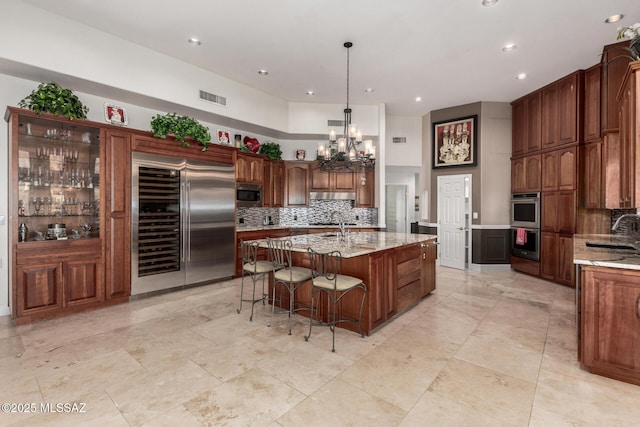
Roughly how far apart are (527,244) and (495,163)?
1.78 m

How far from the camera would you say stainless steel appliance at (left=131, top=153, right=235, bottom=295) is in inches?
171

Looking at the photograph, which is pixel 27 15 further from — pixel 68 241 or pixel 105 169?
pixel 68 241

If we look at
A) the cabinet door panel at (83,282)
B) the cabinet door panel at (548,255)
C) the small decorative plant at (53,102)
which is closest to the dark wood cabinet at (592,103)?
the cabinet door panel at (548,255)

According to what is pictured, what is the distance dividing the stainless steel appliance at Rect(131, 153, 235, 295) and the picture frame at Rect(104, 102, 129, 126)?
23.2 inches

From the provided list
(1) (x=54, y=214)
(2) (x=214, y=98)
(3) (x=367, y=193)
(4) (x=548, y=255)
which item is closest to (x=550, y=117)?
(4) (x=548, y=255)

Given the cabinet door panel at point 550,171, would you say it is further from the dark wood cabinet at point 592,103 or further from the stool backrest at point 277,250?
the stool backrest at point 277,250

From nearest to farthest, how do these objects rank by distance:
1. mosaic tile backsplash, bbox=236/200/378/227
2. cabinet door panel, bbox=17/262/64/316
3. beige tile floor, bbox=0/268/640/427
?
1. beige tile floor, bbox=0/268/640/427
2. cabinet door panel, bbox=17/262/64/316
3. mosaic tile backsplash, bbox=236/200/378/227

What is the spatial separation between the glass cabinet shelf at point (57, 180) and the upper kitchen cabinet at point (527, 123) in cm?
732

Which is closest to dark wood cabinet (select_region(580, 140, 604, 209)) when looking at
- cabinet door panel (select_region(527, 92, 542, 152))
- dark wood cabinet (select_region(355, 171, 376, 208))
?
cabinet door panel (select_region(527, 92, 542, 152))

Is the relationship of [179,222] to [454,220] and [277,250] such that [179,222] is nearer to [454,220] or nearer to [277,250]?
[277,250]

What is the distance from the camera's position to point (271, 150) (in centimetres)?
652

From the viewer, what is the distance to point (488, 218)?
6.41m

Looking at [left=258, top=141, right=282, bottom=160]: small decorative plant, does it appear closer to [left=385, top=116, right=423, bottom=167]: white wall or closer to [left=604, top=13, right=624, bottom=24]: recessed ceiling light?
[left=385, top=116, right=423, bottom=167]: white wall

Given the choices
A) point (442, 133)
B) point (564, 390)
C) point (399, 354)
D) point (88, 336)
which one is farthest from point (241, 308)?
point (442, 133)
